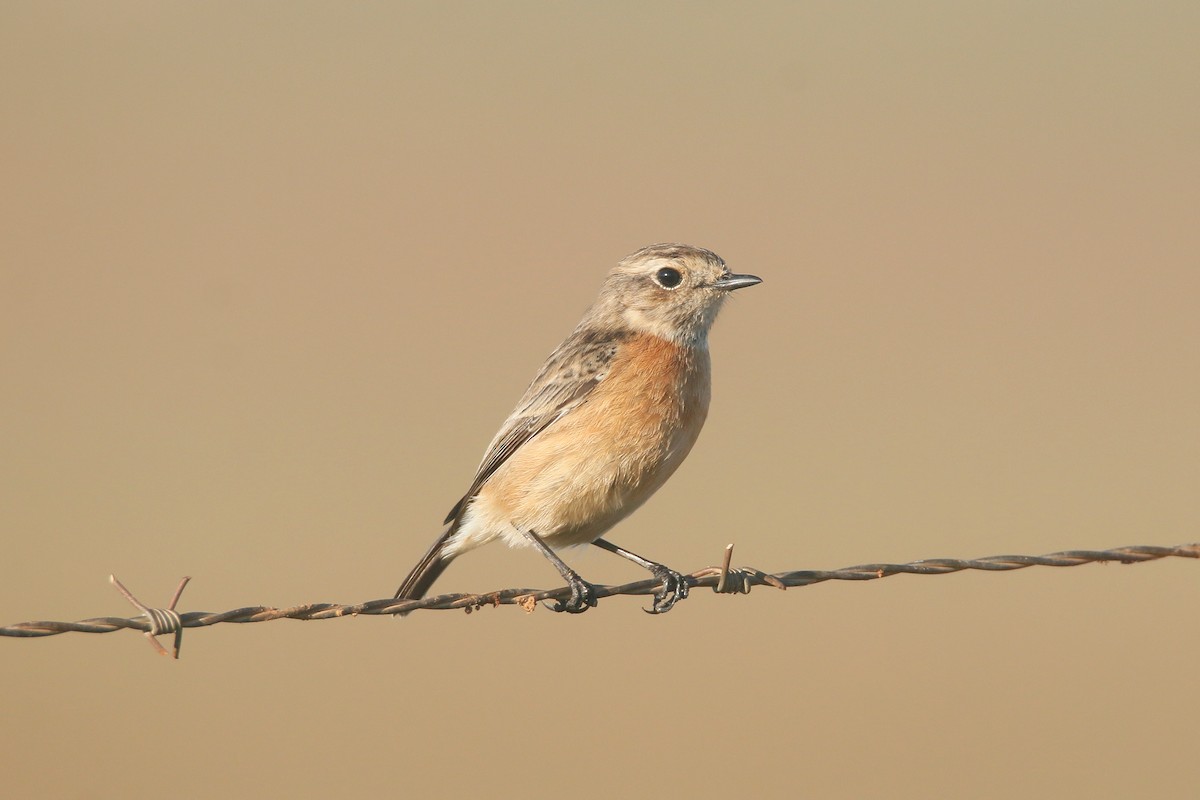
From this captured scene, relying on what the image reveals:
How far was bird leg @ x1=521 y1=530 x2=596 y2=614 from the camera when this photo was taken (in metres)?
6.17

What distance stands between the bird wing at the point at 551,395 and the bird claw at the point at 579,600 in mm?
830

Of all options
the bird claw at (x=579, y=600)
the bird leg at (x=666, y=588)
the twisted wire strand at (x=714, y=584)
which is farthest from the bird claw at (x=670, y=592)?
the twisted wire strand at (x=714, y=584)

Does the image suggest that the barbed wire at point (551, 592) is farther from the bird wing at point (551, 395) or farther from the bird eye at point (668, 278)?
A: the bird eye at point (668, 278)

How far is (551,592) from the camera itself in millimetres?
5203

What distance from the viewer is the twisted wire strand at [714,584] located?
4.28 m

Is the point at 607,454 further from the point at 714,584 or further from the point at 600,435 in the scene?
the point at 714,584

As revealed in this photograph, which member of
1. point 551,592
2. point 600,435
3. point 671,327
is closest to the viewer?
point 551,592

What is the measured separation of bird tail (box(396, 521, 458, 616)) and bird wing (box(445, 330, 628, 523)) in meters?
0.11

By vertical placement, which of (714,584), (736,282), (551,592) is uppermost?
(736,282)

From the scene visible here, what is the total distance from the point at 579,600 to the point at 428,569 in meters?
1.14

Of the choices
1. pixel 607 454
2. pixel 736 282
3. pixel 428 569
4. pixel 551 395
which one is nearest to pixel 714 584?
pixel 607 454

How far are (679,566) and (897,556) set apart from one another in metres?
2.67

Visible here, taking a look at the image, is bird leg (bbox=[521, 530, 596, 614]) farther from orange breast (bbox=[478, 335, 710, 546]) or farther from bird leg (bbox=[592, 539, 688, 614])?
bird leg (bbox=[592, 539, 688, 614])

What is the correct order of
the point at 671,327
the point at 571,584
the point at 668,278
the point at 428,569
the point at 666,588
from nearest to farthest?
the point at 666,588 → the point at 571,584 → the point at 428,569 → the point at 671,327 → the point at 668,278
